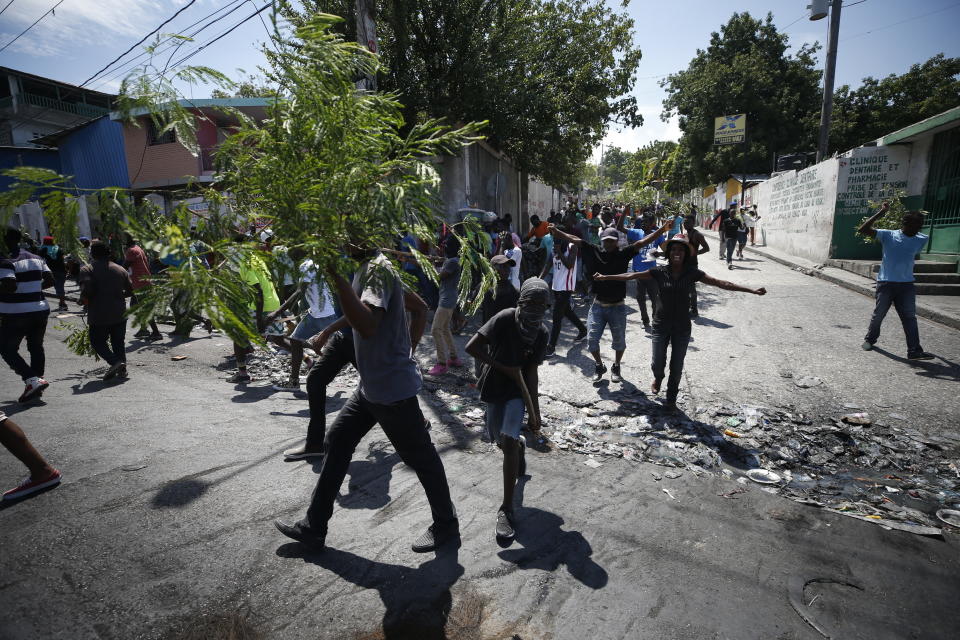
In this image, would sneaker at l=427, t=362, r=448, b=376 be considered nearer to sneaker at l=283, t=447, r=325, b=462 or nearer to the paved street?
the paved street

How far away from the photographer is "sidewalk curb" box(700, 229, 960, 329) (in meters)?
7.82

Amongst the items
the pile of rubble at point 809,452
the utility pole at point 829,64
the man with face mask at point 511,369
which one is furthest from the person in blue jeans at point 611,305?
the utility pole at point 829,64

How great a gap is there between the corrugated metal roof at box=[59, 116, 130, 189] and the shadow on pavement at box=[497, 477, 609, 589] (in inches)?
956

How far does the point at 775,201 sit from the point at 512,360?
2088cm

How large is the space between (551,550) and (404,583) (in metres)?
0.90

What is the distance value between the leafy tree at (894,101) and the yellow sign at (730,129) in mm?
6329

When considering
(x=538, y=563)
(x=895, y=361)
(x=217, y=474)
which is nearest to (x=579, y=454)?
(x=538, y=563)

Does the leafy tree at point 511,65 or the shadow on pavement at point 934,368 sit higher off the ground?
the leafy tree at point 511,65

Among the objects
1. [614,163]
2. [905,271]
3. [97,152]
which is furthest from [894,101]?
[614,163]

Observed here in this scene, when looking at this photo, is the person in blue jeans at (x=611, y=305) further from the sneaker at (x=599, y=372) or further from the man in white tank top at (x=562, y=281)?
the man in white tank top at (x=562, y=281)

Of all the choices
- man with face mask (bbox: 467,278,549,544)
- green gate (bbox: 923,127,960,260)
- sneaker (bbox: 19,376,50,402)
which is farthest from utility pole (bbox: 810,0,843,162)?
sneaker (bbox: 19,376,50,402)

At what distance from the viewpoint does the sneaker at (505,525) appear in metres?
2.93

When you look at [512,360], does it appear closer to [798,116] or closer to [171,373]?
[171,373]

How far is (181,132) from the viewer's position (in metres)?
1.98
